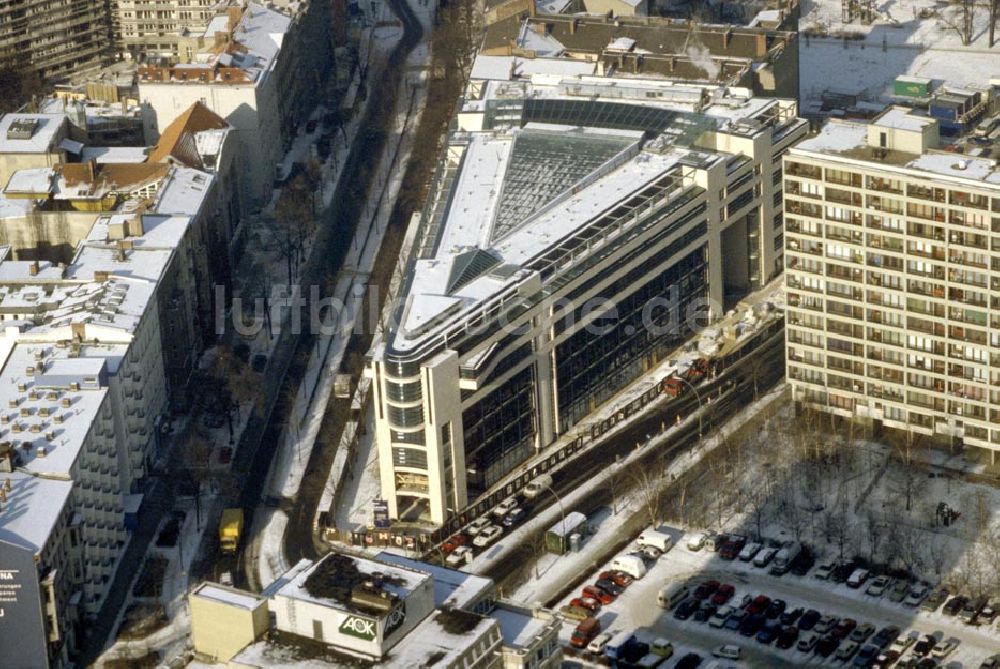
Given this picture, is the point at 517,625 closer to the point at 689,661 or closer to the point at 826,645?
the point at 689,661

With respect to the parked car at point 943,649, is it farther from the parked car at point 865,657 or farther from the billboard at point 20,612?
the billboard at point 20,612

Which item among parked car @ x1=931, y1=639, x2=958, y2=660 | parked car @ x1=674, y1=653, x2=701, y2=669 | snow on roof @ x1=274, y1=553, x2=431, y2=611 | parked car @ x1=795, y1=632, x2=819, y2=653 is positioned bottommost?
parked car @ x1=931, y1=639, x2=958, y2=660

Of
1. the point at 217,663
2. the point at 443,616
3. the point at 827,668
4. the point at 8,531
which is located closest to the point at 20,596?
the point at 8,531

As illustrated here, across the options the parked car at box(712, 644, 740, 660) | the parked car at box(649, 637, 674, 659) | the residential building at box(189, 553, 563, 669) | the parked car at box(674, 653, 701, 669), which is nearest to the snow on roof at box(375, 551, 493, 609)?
the residential building at box(189, 553, 563, 669)

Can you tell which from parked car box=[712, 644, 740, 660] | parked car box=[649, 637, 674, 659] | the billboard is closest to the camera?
the billboard

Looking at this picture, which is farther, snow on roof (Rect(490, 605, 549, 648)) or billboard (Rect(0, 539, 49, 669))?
billboard (Rect(0, 539, 49, 669))

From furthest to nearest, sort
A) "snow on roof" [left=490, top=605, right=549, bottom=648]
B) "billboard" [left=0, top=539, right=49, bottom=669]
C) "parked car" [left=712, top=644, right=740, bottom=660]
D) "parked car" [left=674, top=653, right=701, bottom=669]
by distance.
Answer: "parked car" [left=712, top=644, right=740, bottom=660]
"parked car" [left=674, top=653, right=701, bottom=669]
"billboard" [left=0, top=539, right=49, bottom=669]
"snow on roof" [left=490, top=605, right=549, bottom=648]

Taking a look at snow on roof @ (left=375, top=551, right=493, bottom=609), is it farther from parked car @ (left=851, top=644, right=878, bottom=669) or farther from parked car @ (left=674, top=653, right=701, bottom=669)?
parked car @ (left=851, top=644, right=878, bottom=669)

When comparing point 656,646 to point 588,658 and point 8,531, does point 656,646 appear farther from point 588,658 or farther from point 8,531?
point 8,531
